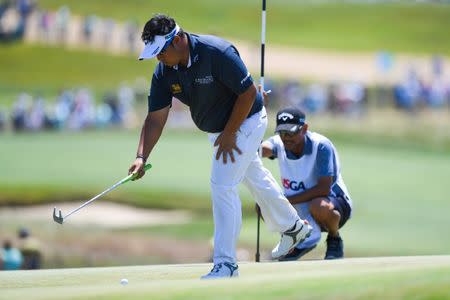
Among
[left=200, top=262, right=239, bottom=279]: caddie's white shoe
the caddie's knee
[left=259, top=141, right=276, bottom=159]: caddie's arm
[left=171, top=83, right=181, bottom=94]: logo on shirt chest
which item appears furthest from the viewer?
[left=259, top=141, right=276, bottom=159]: caddie's arm

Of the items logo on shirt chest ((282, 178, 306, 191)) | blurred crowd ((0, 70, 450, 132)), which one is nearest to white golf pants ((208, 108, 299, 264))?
logo on shirt chest ((282, 178, 306, 191))

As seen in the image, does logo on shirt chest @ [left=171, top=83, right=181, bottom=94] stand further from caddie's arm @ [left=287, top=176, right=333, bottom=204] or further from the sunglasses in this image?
caddie's arm @ [left=287, top=176, right=333, bottom=204]

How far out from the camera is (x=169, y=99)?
10.7m

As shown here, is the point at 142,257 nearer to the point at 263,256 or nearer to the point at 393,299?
the point at 263,256

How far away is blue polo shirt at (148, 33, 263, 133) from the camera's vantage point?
32.9ft

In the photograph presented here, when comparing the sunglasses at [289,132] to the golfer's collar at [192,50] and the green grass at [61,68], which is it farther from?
the green grass at [61,68]

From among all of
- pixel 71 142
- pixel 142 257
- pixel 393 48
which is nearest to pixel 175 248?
pixel 142 257

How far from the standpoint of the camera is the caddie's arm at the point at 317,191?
12.4 meters

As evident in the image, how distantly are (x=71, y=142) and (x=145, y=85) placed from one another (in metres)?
19.5

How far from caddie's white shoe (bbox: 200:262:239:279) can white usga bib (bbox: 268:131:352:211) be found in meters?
2.61

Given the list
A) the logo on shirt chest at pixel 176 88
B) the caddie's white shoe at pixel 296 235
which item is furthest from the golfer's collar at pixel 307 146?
the logo on shirt chest at pixel 176 88

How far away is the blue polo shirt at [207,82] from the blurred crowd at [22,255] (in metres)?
8.57

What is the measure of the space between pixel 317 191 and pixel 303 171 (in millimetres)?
306

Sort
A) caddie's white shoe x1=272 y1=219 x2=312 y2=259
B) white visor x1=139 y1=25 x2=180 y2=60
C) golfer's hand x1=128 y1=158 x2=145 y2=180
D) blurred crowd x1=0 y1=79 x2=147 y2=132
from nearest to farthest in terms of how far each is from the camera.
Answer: white visor x1=139 y1=25 x2=180 y2=60 → golfer's hand x1=128 y1=158 x2=145 y2=180 → caddie's white shoe x1=272 y1=219 x2=312 y2=259 → blurred crowd x1=0 y1=79 x2=147 y2=132
